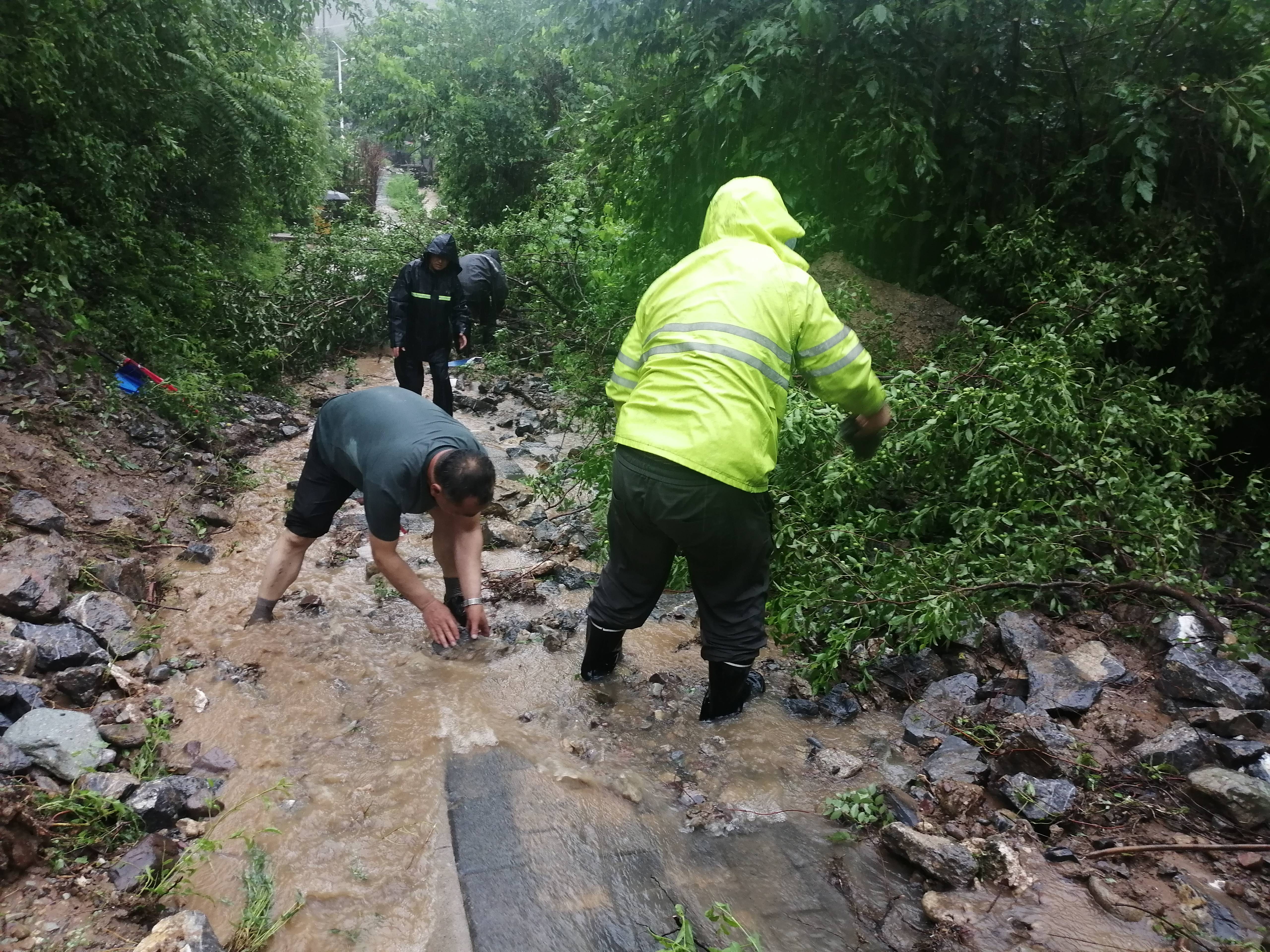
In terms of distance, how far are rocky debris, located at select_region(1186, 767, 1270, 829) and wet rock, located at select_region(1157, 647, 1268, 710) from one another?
41cm

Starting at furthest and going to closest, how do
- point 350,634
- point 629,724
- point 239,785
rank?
point 350,634, point 629,724, point 239,785

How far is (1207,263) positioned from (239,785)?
513 centimetres

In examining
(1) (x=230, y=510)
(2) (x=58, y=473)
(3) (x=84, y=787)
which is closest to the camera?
(3) (x=84, y=787)

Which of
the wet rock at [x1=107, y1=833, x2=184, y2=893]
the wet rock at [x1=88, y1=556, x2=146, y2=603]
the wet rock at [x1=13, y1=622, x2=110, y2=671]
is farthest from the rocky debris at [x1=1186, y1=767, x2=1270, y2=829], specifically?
the wet rock at [x1=88, y1=556, x2=146, y2=603]

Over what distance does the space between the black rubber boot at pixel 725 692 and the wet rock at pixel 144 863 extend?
5.48 ft

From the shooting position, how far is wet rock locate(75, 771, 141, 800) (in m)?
2.17

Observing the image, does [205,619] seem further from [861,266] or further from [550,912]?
[861,266]

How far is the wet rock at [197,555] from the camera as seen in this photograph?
4160mm

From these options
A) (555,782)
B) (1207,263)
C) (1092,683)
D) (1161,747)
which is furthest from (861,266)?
(555,782)

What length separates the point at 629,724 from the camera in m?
2.88

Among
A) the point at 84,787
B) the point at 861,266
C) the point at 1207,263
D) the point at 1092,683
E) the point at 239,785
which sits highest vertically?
the point at 1207,263

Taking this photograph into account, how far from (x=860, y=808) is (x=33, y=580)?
3.12 meters

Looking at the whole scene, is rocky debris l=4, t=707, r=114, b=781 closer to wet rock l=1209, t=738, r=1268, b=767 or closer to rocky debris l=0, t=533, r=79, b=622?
rocky debris l=0, t=533, r=79, b=622

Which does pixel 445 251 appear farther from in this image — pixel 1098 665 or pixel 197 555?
pixel 1098 665
